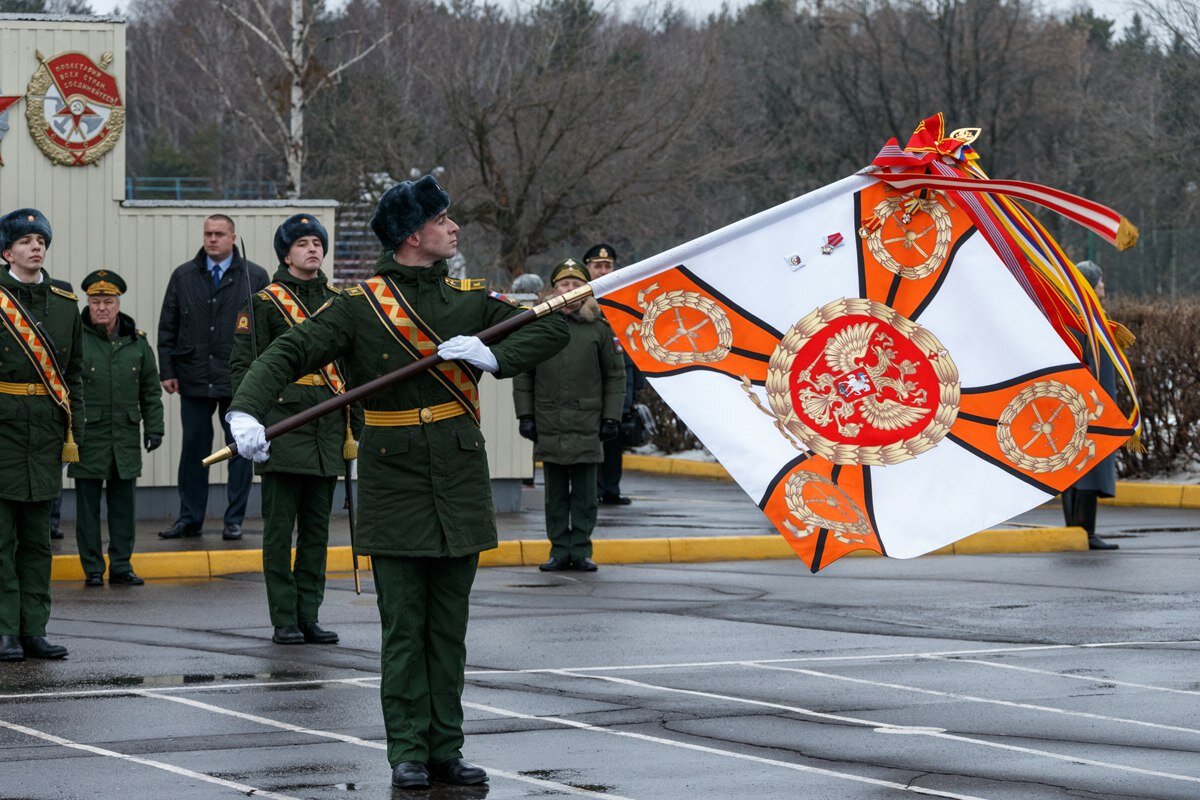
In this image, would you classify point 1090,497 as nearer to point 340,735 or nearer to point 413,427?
point 340,735

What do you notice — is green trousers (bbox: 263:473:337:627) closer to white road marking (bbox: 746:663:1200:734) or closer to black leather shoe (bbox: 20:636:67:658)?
black leather shoe (bbox: 20:636:67:658)

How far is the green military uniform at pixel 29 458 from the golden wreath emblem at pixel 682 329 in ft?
11.4

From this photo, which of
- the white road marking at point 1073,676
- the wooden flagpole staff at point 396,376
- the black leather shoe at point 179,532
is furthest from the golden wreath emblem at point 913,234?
the black leather shoe at point 179,532

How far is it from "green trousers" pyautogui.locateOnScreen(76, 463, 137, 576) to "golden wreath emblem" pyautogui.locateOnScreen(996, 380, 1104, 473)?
21.7 feet

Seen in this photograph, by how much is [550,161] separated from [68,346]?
30.6 metres

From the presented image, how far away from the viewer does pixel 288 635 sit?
10.2m

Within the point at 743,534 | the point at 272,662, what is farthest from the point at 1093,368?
the point at 743,534

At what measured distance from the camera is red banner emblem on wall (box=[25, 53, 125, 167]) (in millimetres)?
15734

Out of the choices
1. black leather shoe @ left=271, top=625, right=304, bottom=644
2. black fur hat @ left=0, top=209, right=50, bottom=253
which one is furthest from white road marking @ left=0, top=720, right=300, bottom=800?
black fur hat @ left=0, top=209, right=50, bottom=253

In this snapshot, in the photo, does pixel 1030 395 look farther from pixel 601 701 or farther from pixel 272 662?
pixel 272 662

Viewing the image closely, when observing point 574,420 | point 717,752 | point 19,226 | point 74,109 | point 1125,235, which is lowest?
point 717,752

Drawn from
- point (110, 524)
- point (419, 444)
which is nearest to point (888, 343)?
point (419, 444)

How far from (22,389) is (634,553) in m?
5.62

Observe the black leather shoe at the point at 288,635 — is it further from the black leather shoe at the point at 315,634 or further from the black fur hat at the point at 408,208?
the black fur hat at the point at 408,208
